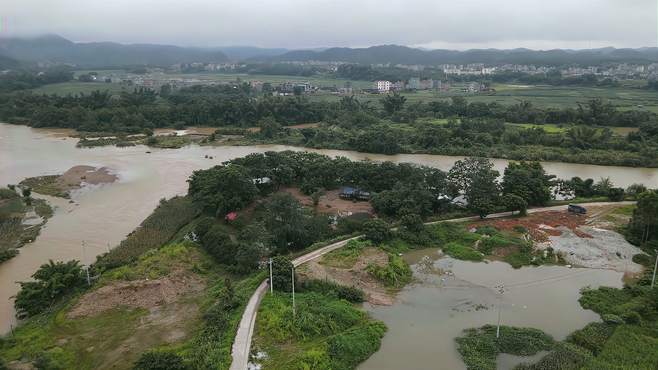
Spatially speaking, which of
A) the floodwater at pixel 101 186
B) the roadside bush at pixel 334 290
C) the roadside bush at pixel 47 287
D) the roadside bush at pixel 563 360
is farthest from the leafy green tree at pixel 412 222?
the floodwater at pixel 101 186

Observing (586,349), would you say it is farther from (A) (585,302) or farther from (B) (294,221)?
(B) (294,221)

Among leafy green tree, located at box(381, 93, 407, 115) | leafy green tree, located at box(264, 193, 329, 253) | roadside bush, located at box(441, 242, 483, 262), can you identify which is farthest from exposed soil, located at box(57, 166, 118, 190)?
leafy green tree, located at box(381, 93, 407, 115)

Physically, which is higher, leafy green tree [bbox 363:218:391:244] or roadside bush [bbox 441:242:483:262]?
leafy green tree [bbox 363:218:391:244]

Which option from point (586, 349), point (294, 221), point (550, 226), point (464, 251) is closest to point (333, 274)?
point (294, 221)

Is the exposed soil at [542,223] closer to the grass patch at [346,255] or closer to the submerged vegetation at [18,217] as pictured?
the grass patch at [346,255]

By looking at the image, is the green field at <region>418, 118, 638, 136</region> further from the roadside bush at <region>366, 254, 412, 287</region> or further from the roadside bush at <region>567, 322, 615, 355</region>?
the roadside bush at <region>567, 322, 615, 355</region>

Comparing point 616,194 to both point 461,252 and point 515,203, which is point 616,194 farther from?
point 461,252
